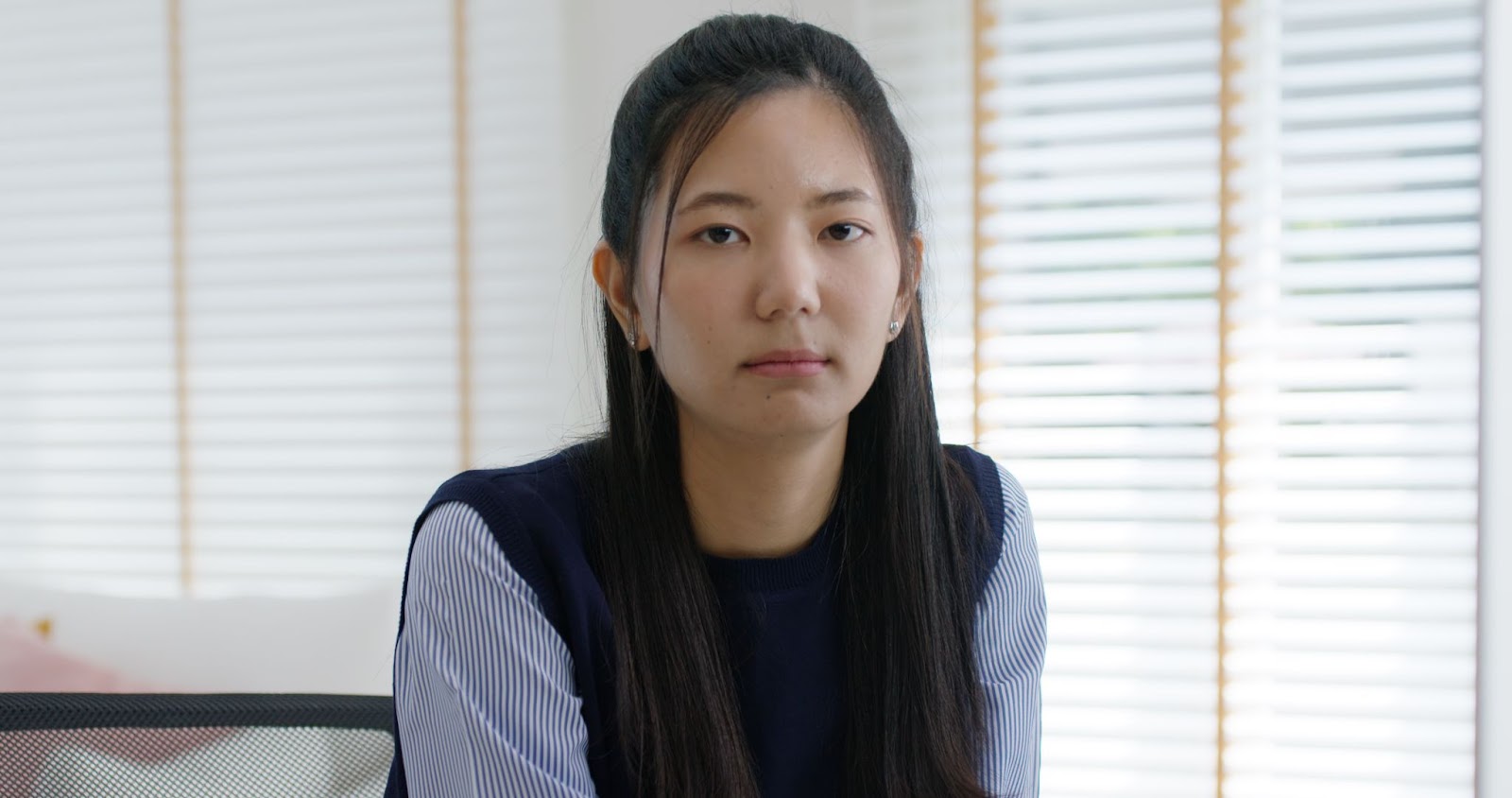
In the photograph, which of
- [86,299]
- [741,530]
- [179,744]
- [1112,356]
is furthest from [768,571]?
[86,299]

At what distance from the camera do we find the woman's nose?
40.0 inches

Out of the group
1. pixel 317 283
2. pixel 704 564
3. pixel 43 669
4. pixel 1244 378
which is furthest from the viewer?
pixel 317 283

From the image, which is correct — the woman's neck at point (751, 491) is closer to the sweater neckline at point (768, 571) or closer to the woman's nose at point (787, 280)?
the sweater neckline at point (768, 571)

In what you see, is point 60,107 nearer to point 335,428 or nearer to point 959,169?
point 335,428

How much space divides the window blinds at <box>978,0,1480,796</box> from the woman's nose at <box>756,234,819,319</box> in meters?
1.13

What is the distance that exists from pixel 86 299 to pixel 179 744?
2099 mm

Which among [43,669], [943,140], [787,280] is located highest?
[943,140]

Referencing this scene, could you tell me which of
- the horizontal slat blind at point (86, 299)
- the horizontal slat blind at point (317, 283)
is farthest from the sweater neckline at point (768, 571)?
the horizontal slat blind at point (86, 299)

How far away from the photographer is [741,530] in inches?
47.0

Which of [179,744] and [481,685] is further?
[481,685]

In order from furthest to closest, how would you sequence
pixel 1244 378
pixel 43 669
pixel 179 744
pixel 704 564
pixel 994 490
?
pixel 1244 378 → pixel 43 669 → pixel 994 490 → pixel 704 564 → pixel 179 744

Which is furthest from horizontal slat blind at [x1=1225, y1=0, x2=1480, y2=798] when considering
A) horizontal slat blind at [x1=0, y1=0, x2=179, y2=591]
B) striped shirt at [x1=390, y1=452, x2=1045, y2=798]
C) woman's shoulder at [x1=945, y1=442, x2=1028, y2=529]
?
horizontal slat blind at [x1=0, y1=0, x2=179, y2=591]

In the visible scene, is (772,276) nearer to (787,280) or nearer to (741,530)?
(787,280)

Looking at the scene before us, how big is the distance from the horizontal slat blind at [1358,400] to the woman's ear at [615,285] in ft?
4.01
